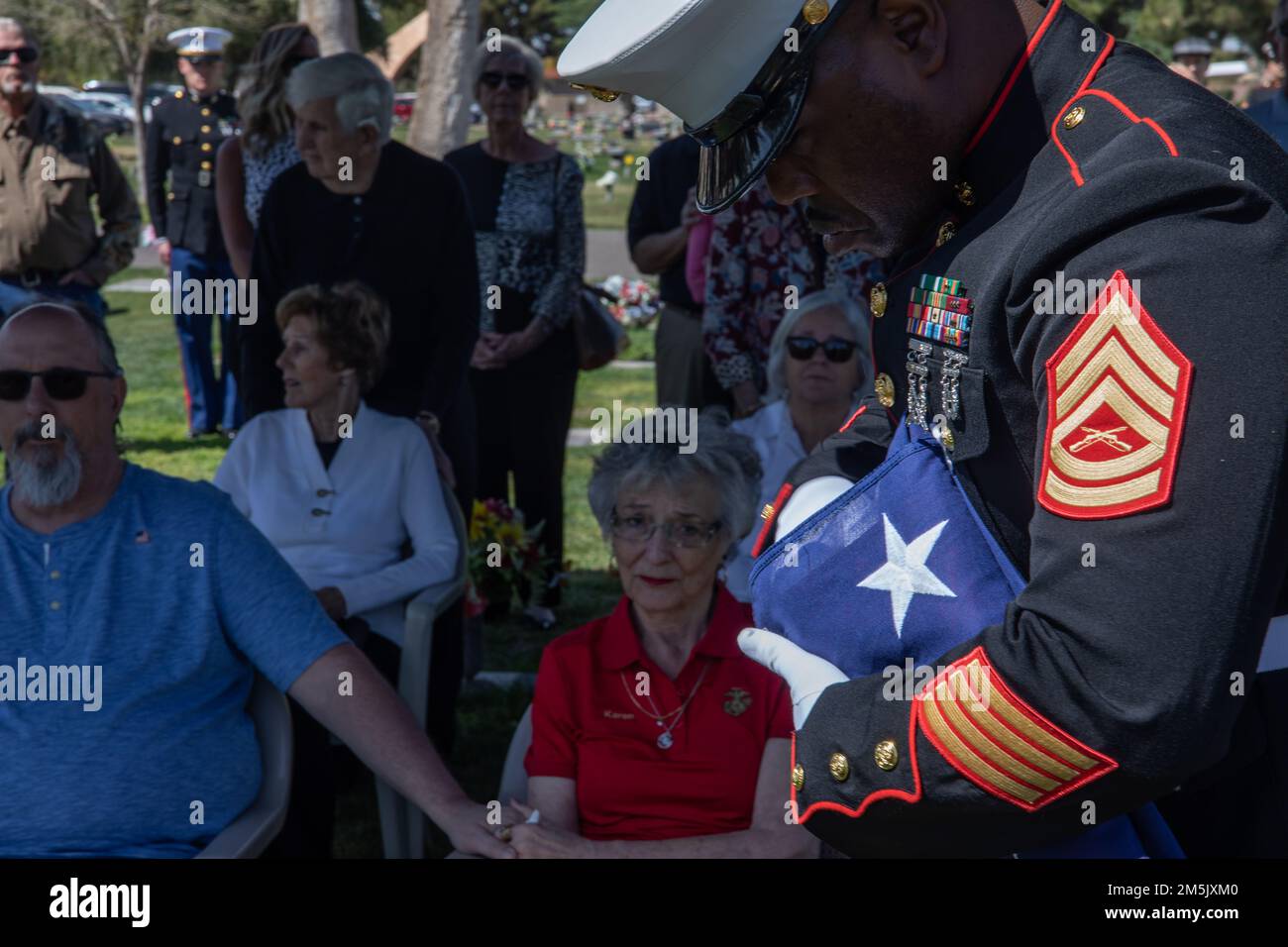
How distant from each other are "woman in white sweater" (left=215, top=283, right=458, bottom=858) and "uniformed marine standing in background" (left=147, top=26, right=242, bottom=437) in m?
4.48

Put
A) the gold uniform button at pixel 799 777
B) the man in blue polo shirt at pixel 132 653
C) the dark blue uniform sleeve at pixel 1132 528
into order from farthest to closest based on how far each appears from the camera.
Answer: the man in blue polo shirt at pixel 132 653 < the gold uniform button at pixel 799 777 < the dark blue uniform sleeve at pixel 1132 528

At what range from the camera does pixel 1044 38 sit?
1165 millimetres

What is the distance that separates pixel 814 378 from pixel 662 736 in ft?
5.23

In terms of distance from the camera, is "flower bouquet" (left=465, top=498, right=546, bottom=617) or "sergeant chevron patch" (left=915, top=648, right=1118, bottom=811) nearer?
"sergeant chevron patch" (left=915, top=648, right=1118, bottom=811)

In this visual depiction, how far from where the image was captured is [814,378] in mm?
→ 4219

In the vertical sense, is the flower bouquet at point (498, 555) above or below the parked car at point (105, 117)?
below

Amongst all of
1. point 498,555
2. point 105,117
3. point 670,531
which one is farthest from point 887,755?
point 105,117

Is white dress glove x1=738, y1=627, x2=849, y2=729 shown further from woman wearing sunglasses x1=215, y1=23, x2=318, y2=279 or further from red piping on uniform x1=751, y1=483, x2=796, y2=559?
woman wearing sunglasses x1=215, y1=23, x2=318, y2=279

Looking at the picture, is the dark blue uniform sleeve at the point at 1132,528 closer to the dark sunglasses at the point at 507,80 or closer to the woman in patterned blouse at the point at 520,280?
the woman in patterned blouse at the point at 520,280

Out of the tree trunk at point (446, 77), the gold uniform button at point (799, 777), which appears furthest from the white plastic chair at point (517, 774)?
the tree trunk at point (446, 77)

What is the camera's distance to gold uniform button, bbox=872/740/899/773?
3.34 feet

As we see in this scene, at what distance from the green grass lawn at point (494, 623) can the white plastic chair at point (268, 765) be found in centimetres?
108

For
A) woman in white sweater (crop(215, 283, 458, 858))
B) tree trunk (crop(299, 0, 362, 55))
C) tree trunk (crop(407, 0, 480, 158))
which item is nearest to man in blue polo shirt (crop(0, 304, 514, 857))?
woman in white sweater (crop(215, 283, 458, 858))

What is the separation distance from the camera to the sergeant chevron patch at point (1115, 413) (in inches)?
35.0
